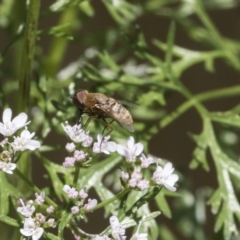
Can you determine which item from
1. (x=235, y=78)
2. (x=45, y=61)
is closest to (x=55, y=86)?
(x=45, y=61)

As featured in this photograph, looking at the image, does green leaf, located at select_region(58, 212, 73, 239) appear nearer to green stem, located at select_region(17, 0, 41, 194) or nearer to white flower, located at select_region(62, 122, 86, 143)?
white flower, located at select_region(62, 122, 86, 143)

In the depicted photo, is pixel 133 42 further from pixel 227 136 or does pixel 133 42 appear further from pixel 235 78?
pixel 235 78

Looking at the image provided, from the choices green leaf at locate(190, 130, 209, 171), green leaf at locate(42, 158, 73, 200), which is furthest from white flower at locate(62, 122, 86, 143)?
green leaf at locate(190, 130, 209, 171)

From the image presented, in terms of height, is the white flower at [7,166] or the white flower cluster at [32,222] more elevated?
the white flower at [7,166]

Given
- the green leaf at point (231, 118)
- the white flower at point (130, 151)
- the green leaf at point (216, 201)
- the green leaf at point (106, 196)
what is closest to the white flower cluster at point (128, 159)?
the white flower at point (130, 151)

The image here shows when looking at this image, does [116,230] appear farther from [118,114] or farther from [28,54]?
[28,54]

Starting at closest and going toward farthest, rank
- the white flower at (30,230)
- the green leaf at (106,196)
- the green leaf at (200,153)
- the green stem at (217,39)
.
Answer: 1. the white flower at (30,230)
2. the green leaf at (106,196)
3. the green leaf at (200,153)
4. the green stem at (217,39)

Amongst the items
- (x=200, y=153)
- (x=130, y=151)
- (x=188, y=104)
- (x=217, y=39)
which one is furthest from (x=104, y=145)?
(x=217, y=39)

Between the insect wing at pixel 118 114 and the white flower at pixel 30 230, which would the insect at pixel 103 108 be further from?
the white flower at pixel 30 230
